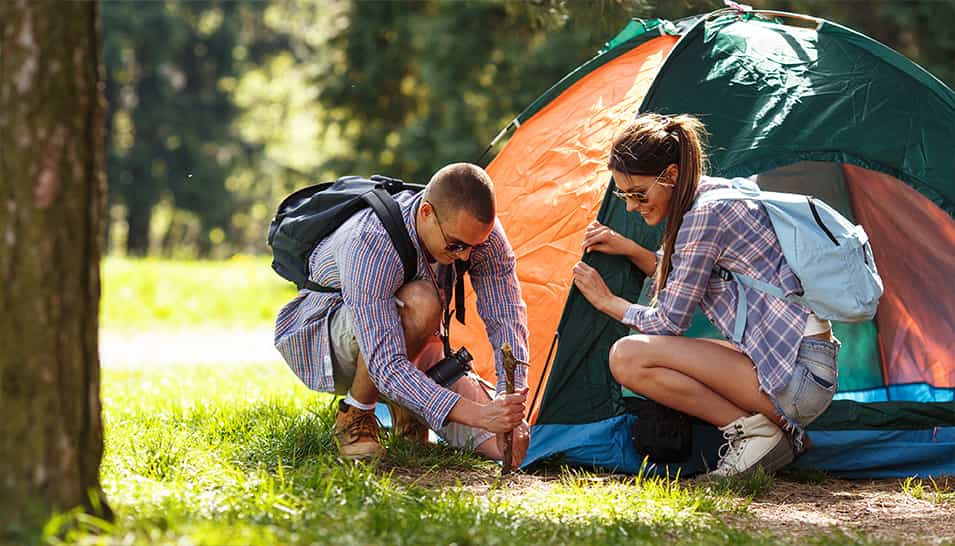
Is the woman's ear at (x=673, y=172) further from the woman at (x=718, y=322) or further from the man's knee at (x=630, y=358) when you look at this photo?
the man's knee at (x=630, y=358)

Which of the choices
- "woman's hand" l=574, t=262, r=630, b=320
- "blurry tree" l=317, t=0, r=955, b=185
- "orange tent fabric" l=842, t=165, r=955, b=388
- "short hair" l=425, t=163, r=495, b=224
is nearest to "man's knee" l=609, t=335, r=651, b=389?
"woman's hand" l=574, t=262, r=630, b=320

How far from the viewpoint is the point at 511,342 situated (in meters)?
4.12

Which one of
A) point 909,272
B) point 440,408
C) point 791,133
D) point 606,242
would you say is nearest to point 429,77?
point 909,272

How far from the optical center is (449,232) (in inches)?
149

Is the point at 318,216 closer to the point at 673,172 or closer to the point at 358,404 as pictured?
the point at 358,404

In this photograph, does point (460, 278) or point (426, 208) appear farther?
point (460, 278)

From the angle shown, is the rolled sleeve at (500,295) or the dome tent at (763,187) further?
the dome tent at (763,187)

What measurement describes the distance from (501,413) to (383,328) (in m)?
0.50

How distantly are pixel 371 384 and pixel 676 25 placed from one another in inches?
87.7

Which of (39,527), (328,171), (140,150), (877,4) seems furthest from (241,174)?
(39,527)

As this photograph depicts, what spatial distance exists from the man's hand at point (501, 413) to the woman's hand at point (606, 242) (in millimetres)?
905

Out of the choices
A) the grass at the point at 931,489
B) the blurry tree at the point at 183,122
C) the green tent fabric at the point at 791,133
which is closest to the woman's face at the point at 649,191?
the green tent fabric at the point at 791,133

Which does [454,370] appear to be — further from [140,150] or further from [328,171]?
[140,150]

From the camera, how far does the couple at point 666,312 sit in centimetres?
386
